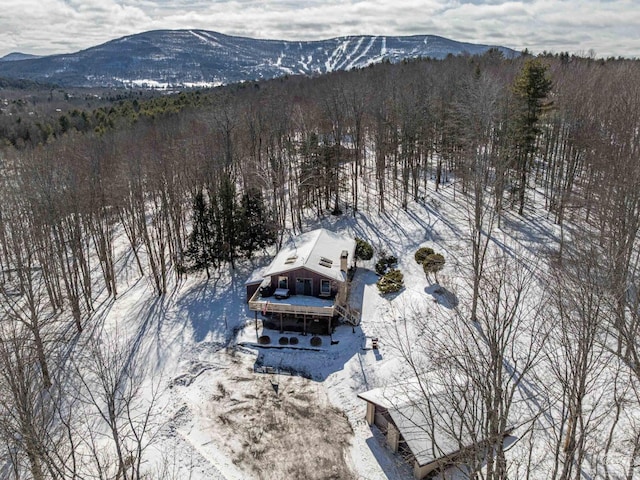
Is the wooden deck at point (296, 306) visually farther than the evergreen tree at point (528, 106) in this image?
No

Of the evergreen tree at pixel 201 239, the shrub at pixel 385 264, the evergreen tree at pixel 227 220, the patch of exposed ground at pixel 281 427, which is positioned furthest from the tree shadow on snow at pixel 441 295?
the evergreen tree at pixel 201 239

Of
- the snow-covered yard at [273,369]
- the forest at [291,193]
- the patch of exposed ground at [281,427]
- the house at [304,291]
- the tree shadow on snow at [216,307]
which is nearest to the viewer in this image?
the patch of exposed ground at [281,427]

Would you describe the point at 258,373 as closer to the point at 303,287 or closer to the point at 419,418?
the point at 303,287

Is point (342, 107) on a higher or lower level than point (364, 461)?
higher

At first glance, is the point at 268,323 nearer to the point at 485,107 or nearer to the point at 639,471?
the point at 639,471

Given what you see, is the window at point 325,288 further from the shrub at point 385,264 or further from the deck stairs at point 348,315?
the shrub at point 385,264

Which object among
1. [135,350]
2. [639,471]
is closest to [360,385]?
[639,471]

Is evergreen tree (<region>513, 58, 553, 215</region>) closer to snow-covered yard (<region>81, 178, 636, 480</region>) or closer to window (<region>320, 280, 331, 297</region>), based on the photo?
snow-covered yard (<region>81, 178, 636, 480</region>)
